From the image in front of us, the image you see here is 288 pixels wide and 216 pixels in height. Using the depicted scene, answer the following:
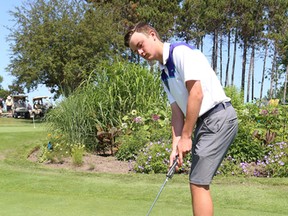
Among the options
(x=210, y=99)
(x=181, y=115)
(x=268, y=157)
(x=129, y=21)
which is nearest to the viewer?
(x=210, y=99)

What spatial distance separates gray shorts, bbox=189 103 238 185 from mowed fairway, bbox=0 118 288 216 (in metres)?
1.50

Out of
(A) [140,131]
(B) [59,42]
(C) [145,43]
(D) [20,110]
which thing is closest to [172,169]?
(C) [145,43]

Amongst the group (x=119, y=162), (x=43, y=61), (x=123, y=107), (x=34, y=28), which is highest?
(x=34, y=28)

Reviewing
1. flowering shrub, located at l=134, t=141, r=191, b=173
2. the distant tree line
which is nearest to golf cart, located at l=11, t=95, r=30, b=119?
the distant tree line

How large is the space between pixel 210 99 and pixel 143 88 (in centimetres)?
726

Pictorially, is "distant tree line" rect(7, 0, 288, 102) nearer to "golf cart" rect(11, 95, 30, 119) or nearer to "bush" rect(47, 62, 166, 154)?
"golf cart" rect(11, 95, 30, 119)

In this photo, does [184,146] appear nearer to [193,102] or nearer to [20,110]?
[193,102]

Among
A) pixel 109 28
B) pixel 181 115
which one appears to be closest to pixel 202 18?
pixel 109 28

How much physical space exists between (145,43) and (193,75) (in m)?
0.44

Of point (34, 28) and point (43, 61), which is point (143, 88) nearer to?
point (43, 61)

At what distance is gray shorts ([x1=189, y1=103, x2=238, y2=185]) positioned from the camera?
3.06m

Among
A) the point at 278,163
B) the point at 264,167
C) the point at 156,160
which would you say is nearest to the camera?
the point at 278,163

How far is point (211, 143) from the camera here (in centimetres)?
308

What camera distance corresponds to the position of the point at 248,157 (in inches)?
307
